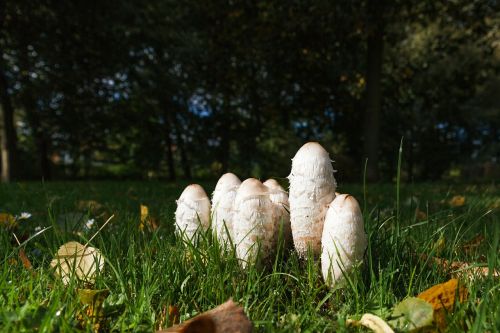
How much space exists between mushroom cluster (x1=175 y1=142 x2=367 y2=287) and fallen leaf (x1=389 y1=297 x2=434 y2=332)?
6.3 inches

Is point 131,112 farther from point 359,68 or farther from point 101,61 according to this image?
point 359,68

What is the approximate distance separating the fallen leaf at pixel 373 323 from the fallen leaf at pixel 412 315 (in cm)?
6

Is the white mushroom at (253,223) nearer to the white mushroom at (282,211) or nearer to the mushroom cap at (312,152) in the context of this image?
the white mushroom at (282,211)

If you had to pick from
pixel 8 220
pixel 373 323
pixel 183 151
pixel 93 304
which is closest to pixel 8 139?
pixel 183 151

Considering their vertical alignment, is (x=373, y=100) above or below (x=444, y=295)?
above

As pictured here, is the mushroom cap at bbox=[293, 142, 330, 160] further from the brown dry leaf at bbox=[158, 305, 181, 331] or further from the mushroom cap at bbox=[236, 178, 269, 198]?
the brown dry leaf at bbox=[158, 305, 181, 331]

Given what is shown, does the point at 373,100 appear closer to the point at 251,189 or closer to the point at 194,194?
the point at 194,194

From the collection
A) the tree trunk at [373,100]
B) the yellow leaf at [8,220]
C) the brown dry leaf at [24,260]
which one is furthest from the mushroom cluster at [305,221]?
the tree trunk at [373,100]

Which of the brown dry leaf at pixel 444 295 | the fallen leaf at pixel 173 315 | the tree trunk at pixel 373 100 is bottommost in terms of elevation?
the fallen leaf at pixel 173 315

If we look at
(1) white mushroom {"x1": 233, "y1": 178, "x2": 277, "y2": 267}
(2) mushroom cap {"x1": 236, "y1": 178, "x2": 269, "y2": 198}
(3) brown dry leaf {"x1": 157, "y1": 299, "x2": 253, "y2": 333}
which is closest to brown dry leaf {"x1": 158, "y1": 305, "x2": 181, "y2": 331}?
(3) brown dry leaf {"x1": 157, "y1": 299, "x2": 253, "y2": 333}

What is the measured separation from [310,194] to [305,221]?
0.08 m

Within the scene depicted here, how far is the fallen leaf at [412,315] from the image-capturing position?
3.22 ft

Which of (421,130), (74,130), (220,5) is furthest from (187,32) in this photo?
(421,130)

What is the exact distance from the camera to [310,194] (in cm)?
121
